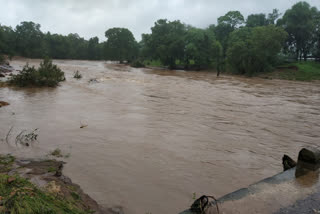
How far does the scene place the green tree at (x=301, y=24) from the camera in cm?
5073

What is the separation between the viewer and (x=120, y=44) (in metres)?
80.8

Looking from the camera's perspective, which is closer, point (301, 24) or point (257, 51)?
point (257, 51)

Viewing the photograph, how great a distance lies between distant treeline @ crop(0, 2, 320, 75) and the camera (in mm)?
42188

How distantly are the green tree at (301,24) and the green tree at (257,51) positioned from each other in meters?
12.5

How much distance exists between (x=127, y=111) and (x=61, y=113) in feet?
8.70

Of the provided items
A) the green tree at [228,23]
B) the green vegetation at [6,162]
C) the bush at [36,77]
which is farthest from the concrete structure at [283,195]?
the green tree at [228,23]

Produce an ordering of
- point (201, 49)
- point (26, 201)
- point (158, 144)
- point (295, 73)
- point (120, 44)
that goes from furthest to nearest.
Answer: point (120, 44) → point (201, 49) → point (295, 73) → point (158, 144) → point (26, 201)

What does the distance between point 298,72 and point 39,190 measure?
45.1 meters

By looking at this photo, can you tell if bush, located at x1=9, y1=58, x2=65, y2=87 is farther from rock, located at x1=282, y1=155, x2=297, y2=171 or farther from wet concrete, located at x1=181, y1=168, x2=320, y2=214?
wet concrete, located at x1=181, y1=168, x2=320, y2=214

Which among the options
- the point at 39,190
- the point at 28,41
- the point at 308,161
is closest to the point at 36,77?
the point at 39,190

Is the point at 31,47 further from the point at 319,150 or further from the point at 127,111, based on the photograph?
the point at 319,150

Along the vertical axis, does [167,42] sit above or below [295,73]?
above

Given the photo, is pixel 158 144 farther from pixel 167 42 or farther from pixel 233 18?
pixel 233 18

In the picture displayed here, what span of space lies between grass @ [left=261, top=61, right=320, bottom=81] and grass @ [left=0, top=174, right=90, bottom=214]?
40.8 metres
